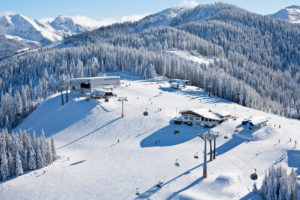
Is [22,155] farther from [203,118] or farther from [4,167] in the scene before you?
[203,118]

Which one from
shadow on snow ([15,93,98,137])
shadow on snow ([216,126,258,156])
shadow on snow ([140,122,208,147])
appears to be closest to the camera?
shadow on snow ([216,126,258,156])

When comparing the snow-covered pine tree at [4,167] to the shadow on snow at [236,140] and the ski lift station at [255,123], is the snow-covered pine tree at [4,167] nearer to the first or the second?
the shadow on snow at [236,140]

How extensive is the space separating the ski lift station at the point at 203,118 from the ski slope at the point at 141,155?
1.62 metres

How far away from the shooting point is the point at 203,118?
6231 centimetres

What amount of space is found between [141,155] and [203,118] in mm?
21072

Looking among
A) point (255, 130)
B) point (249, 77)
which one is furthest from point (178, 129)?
point (249, 77)

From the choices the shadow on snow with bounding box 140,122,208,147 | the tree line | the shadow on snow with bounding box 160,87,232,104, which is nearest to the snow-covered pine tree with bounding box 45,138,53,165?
the tree line

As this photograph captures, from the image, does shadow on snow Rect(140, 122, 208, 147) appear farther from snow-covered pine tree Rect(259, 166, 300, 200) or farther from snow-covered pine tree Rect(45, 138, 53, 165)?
snow-covered pine tree Rect(259, 166, 300, 200)

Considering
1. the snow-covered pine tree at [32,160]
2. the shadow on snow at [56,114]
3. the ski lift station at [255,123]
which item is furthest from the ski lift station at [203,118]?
the snow-covered pine tree at [32,160]

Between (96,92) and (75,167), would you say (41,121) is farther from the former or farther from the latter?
(75,167)

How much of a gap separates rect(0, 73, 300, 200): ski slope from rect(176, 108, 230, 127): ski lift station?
1.62m

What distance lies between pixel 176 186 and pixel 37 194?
21519mm

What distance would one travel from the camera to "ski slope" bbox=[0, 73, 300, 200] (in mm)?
36375

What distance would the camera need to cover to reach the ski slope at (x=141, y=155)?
3638 cm
